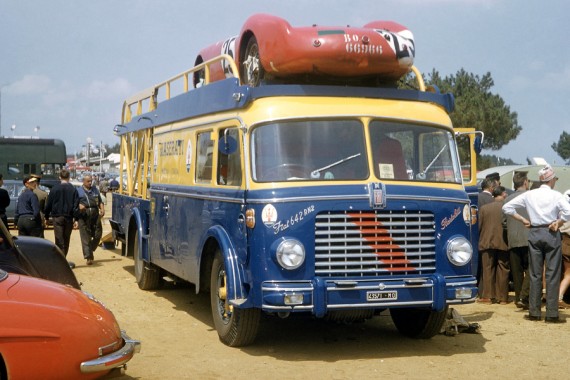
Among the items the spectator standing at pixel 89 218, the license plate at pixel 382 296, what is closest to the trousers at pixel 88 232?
the spectator standing at pixel 89 218

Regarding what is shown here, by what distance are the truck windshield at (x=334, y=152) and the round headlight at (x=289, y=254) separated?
66 centimetres

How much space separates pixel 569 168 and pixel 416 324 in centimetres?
2309

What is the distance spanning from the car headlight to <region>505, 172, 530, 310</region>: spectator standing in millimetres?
3640

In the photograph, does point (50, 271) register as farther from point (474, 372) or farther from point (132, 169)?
point (132, 169)

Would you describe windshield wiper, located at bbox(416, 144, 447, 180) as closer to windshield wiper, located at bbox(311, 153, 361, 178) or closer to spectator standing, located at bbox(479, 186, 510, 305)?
windshield wiper, located at bbox(311, 153, 361, 178)

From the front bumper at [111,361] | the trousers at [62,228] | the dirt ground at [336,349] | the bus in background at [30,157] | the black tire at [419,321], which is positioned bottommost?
the dirt ground at [336,349]

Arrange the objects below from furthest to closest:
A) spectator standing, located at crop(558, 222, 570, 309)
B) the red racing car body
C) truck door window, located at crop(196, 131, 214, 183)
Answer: spectator standing, located at crop(558, 222, 570, 309)
truck door window, located at crop(196, 131, 214, 183)
the red racing car body

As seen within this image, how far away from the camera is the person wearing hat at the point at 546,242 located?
35.8 feet

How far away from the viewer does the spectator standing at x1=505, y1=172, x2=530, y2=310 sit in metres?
12.3

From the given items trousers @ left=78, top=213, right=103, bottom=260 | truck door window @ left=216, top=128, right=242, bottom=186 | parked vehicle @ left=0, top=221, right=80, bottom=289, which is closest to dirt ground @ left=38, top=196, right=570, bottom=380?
parked vehicle @ left=0, top=221, right=80, bottom=289

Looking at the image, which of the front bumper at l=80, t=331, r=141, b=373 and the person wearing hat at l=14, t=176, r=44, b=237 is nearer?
the front bumper at l=80, t=331, r=141, b=373

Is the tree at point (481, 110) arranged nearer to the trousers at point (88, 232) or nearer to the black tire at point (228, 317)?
the trousers at point (88, 232)

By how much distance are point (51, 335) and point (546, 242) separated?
707 centimetres

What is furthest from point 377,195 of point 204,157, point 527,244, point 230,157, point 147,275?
point 147,275
